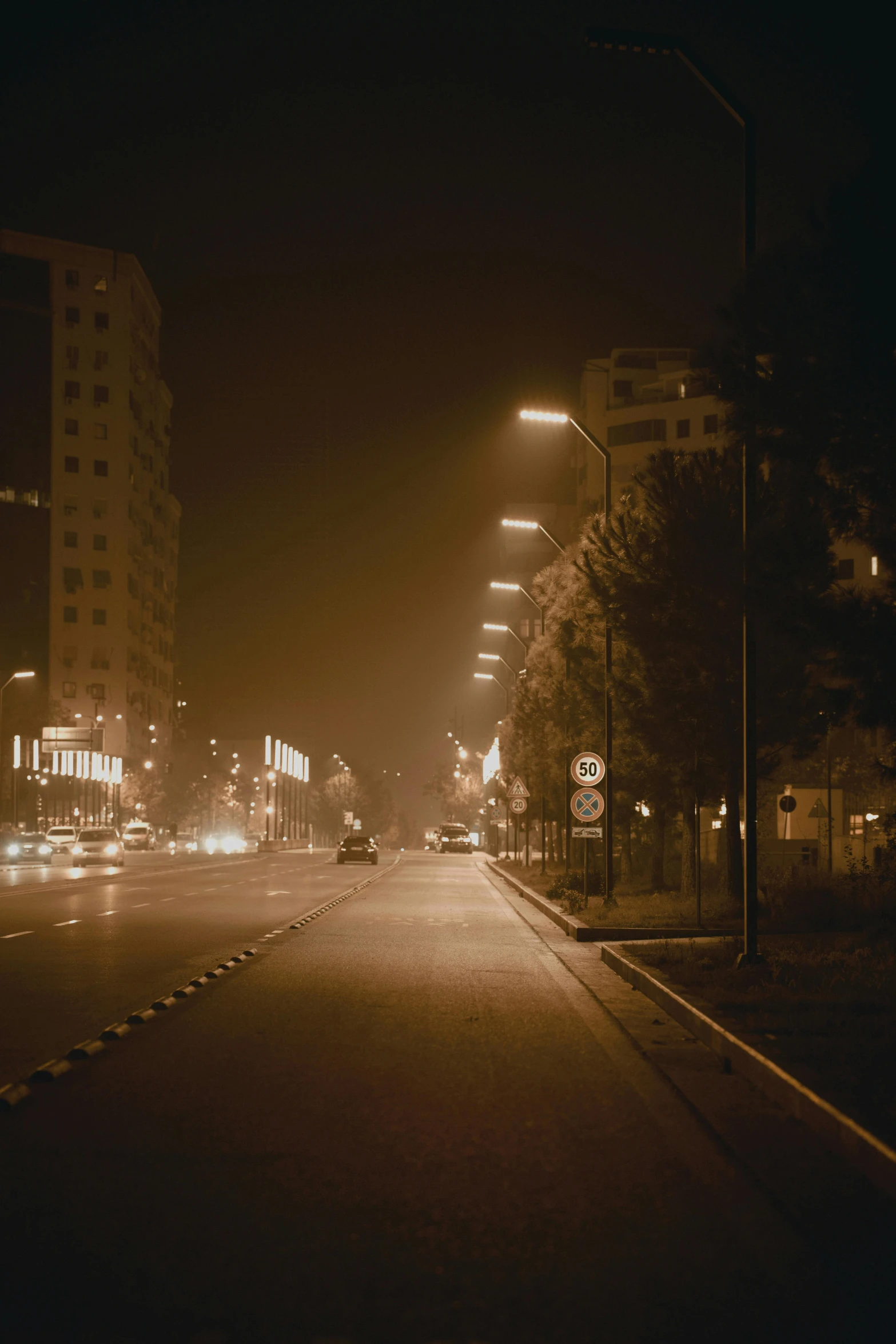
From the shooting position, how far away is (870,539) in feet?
44.0

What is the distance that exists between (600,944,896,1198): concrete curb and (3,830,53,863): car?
5885 centimetres

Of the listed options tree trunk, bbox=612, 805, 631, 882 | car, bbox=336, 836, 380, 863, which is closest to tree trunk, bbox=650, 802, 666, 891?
tree trunk, bbox=612, 805, 631, 882

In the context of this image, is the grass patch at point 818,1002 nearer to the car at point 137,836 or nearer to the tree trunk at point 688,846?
the tree trunk at point 688,846

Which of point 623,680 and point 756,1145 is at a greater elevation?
point 623,680

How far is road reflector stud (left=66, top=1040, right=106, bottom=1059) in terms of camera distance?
1038 centimetres

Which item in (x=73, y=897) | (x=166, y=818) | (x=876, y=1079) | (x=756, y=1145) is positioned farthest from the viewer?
(x=166, y=818)

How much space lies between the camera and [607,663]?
2748cm

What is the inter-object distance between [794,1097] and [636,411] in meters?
93.0

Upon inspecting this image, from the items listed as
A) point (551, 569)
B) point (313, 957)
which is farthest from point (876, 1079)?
point (551, 569)

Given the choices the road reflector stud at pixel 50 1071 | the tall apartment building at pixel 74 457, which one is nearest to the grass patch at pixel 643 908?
the road reflector stud at pixel 50 1071

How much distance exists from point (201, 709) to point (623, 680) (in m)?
176

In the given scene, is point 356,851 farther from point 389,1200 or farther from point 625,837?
point 389,1200

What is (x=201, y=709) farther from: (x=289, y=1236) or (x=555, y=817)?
(x=289, y=1236)

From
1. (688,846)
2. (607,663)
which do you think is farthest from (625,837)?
(607,663)
